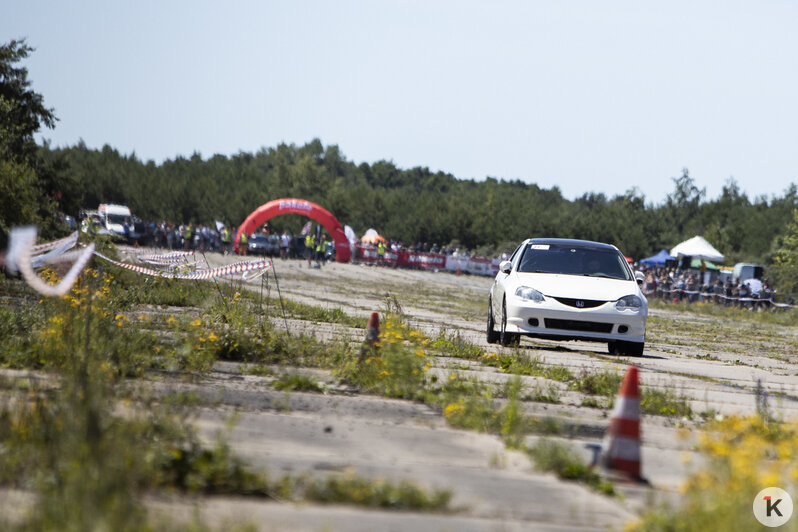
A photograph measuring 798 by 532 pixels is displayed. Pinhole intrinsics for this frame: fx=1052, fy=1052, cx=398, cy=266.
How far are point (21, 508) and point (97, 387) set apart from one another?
195 centimetres

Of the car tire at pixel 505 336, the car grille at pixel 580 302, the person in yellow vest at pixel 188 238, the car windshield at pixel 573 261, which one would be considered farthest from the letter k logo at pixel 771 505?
the person in yellow vest at pixel 188 238

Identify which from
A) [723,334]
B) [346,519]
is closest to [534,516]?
[346,519]

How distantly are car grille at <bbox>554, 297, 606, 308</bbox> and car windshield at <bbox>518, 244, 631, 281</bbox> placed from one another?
3.36ft

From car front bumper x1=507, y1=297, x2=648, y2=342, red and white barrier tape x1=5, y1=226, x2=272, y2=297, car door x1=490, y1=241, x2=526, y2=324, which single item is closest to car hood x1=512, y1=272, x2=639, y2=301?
car front bumper x1=507, y1=297, x2=648, y2=342

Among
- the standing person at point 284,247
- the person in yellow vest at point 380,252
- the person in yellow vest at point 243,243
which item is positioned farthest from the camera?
the standing person at point 284,247

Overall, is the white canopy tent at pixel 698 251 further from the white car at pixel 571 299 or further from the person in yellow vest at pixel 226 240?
the white car at pixel 571 299

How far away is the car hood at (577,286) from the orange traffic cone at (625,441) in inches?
314

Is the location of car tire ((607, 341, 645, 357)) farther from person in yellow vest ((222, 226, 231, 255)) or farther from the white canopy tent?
person in yellow vest ((222, 226, 231, 255))

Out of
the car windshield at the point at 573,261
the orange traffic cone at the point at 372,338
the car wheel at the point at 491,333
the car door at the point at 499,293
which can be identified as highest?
the car windshield at the point at 573,261

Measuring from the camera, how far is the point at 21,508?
4410 millimetres

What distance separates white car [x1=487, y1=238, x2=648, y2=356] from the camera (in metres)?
14.0

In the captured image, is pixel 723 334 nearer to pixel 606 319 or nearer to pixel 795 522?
pixel 606 319

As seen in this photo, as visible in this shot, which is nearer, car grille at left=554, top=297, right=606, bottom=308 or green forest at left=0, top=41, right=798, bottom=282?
car grille at left=554, top=297, right=606, bottom=308

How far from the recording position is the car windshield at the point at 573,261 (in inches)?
594
